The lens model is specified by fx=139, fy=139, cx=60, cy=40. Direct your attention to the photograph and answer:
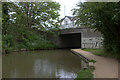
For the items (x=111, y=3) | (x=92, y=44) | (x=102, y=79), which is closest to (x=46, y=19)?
(x=92, y=44)

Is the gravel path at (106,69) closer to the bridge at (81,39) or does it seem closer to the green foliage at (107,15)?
the green foliage at (107,15)

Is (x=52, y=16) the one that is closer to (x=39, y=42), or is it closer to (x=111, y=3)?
(x=39, y=42)

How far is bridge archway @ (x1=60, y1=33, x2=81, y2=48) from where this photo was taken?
85.4ft

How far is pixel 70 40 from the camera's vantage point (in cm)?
2756

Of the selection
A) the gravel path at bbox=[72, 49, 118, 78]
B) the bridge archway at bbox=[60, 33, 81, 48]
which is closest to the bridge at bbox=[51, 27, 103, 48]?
the bridge archway at bbox=[60, 33, 81, 48]

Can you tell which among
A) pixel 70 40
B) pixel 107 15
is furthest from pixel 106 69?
pixel 70 40

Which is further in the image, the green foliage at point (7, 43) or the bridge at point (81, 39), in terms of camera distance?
the bridge at point (81, 39)

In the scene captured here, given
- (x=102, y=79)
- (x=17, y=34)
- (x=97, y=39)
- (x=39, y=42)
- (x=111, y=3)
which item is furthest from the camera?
(x=39, y=42)

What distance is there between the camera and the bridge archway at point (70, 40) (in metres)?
26.0

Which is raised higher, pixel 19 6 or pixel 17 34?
pixel 19 6

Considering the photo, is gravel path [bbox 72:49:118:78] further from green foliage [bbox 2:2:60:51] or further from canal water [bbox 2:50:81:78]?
green foliage [bbox 2:2:60:51]

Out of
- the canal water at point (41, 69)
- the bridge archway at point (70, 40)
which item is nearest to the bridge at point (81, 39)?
the bridge archway at point (70, 40)

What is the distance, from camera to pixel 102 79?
171 inches

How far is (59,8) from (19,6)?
666 cm
